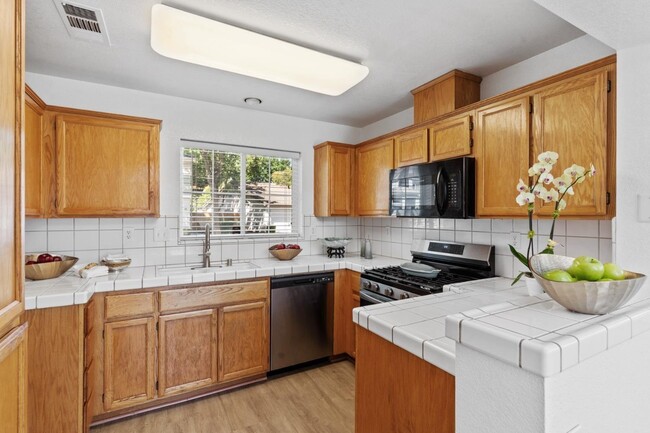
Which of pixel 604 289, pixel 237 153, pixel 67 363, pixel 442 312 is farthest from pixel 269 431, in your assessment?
pixel 237 153

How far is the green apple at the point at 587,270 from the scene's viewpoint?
0.81m

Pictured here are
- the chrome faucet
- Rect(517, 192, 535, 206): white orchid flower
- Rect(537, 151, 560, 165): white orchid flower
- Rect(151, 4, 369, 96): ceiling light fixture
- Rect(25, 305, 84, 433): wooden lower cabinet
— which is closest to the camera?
Rect(537, 151, 560, 165): white orchid flower

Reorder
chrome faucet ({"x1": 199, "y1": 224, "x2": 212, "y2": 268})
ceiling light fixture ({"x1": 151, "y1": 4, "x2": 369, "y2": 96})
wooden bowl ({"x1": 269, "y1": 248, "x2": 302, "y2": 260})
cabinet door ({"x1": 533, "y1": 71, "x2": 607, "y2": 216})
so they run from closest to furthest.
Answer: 1. cabinet door ({"x1": 533, "y1": 71, "x2": 607, "y2": 216})
2. ceiling light fixture ({"x1": 151, "y1": 4, "x2": 369, "y2": 96})
3. chrome faucet ({"x1": 199, "y1": 224, "x2": 212, "y2": 268})
4. wooden bowl ({"x1": 269, "y1": 248, "x2": 302, "y2": 260})

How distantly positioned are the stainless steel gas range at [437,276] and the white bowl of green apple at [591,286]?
140cm

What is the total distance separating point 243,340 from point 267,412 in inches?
22.3

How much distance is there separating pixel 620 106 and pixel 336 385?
8.34ft

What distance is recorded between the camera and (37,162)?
224cm

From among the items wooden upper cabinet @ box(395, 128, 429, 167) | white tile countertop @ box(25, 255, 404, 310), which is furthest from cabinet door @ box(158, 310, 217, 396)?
wooden upper cabinet @ box(395, 128, 429, 167)

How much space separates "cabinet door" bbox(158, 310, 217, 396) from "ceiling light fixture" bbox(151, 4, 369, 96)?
1767 mm

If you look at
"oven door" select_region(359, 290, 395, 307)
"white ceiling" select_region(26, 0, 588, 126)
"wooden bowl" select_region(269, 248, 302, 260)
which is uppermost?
"white ceiling" select_region(26, 0, 588, 126)

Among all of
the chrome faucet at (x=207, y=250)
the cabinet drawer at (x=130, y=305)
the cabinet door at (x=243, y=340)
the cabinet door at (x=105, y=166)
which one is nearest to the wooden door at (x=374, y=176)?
the cabinet door at (x=243, y=340)

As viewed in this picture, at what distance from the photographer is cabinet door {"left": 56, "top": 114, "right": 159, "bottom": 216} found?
2387mm

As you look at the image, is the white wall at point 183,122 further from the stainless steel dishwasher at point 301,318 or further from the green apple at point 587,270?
the green apple at point 587,270

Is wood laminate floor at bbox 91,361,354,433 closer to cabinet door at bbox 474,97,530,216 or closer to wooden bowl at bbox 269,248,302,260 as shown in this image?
wooden bowl at bbox 269,248,302,260
